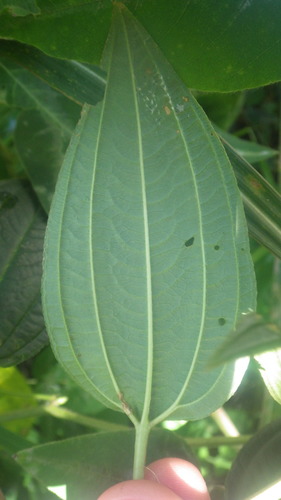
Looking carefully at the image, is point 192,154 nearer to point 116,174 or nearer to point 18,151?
point 116,174

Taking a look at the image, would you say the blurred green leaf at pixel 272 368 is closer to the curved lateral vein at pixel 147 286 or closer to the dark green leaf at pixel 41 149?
the curved lateral vein at pixel 147 286

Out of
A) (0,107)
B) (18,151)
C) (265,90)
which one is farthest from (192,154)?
(265,90)

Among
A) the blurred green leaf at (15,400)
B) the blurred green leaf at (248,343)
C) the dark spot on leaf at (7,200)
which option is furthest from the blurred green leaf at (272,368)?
the blurred green leaf at (15,400)

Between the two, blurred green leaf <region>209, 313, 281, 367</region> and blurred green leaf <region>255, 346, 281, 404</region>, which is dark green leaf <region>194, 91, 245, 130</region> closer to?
blurred green leaf <region>255, 346, 281, 404</region>

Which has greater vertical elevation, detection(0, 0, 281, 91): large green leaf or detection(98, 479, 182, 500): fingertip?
detection(0, 0, 281, 91): large green leaf

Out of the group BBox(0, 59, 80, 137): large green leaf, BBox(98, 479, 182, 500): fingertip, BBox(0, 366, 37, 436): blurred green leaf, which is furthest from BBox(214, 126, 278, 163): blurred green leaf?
BBox(98, 479, 182, 500): fingertip

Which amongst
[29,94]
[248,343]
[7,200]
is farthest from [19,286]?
[248,343]
